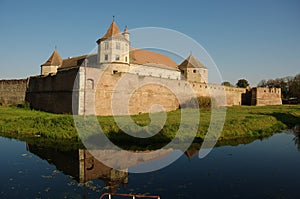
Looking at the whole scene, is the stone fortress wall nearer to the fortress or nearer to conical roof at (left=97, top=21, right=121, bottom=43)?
the fortress

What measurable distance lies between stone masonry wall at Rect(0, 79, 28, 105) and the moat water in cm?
1450

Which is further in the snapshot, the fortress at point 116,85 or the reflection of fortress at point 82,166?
the fortress at point 116,85

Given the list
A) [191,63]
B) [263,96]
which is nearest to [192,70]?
[191,63]

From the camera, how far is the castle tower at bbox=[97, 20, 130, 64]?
2305 centimetres

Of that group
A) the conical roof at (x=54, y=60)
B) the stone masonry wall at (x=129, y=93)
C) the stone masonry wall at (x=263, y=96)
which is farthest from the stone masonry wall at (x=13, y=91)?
the stone masonry wall at (x=263, y=96)

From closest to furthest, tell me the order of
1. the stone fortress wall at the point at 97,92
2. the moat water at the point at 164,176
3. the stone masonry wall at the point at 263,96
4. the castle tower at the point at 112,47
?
the moat water at the point at 164,176 < the stone fortress wall at the point at 97,92 < the castle tower at the point at 112,47 < the stone masonry wall at the point at 263,96

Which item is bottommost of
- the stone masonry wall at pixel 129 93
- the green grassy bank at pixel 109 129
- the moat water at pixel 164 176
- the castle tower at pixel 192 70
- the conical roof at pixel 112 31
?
the moat water at pixel 164 176

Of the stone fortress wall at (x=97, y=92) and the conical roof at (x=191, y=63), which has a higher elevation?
the conical roof at (x=191, y=63)

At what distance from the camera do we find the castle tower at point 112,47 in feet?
75.6

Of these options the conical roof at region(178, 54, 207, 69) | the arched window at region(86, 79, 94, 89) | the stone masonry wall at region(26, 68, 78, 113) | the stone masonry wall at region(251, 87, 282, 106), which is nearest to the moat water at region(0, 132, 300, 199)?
the arched window at region(86, 79, 94, 89)

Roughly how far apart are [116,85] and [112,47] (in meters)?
6.85

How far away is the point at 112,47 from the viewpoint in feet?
75.4

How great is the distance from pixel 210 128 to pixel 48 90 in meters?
12.5

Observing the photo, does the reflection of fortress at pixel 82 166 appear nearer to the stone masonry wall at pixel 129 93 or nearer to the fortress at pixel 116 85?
the fortress at pixel 116 85
